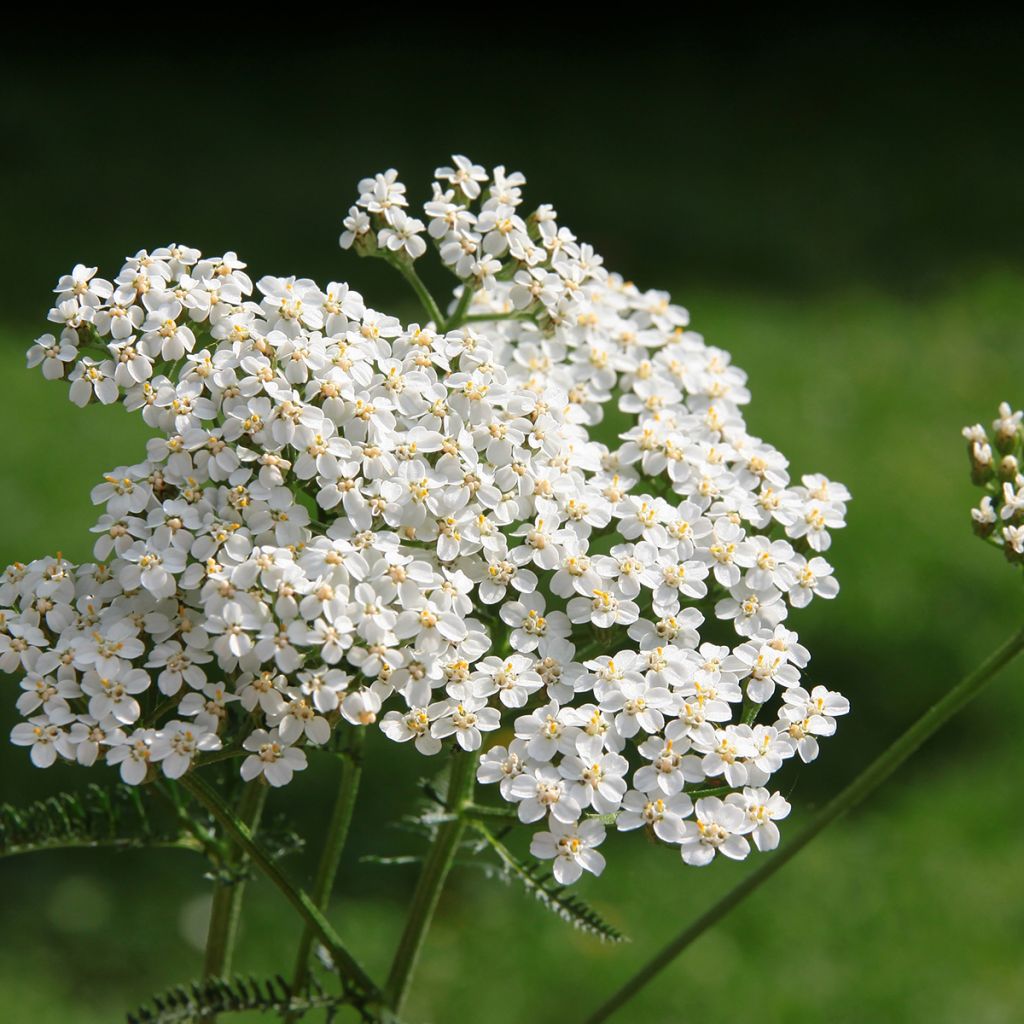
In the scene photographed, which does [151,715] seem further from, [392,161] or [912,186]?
[912,186]

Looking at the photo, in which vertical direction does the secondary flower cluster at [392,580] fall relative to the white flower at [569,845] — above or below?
above

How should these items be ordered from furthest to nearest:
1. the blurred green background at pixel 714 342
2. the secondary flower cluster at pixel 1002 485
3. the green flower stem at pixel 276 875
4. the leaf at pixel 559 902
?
1. the blurred green background at pixel 714 342
2. the secondary flower cluster at pixel 1002 485
3. the leaf at pixel 559 902
4. the green flower stem at pixel 276 875

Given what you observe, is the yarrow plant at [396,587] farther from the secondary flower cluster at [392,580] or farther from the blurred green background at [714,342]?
the blurred green background at [714,342]

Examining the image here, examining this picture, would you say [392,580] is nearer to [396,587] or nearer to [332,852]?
[396,587]

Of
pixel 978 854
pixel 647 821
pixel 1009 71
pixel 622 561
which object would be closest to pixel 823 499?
pixel 622 561

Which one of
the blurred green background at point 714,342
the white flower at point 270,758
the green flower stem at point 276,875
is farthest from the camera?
the blurred green background at point 714,342

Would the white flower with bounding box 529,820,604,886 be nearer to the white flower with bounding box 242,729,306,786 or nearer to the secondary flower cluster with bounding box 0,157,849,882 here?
the secondary flower cluster with bounding box 0,157,849,882

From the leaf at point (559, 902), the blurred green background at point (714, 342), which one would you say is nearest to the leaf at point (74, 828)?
the leaf at point (559, 902)

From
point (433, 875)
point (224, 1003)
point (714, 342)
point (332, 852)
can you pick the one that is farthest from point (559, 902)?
point (714, 342)
